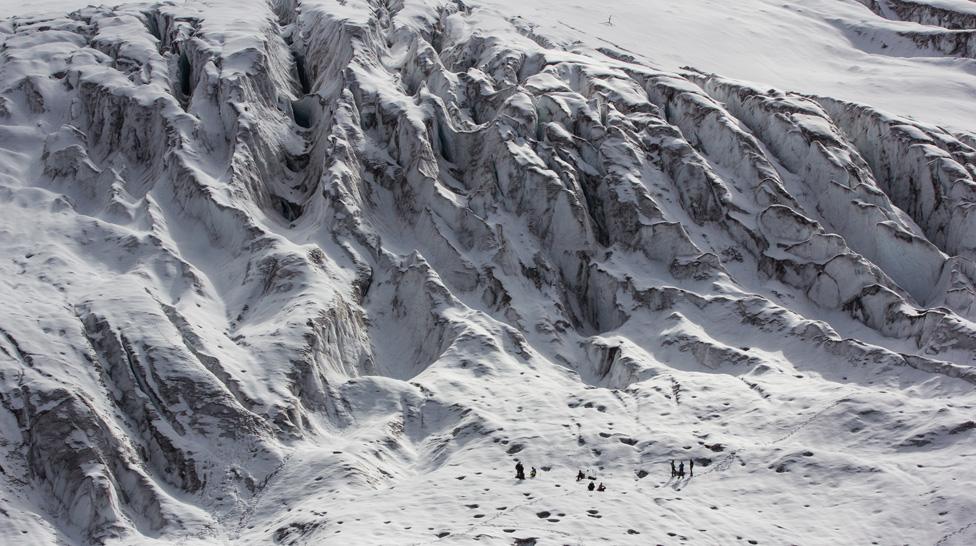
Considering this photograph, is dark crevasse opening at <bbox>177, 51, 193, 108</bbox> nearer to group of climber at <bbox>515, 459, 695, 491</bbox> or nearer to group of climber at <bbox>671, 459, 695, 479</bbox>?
group of climber at <bbox>515, 459, 695, 491</bbox>

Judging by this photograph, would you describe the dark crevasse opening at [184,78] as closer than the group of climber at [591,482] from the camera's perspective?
No

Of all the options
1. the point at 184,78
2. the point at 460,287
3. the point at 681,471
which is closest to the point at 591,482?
the point at 681,471

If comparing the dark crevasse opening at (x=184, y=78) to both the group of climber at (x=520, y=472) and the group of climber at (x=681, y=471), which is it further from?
the group of climber at (x=681, y=471)

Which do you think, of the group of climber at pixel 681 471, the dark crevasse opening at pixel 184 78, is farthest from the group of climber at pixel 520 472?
the dark crevasse opening at pixel 184 78

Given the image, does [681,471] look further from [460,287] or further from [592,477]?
[460,287]

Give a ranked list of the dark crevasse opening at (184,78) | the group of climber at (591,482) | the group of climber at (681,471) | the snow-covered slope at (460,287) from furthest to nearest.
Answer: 1. the dark crevasse opening at (184,78)
2. the group of climber at (681,471)
3. the snow-covered slope at (460,287)
4. the group of climber at (591,482)

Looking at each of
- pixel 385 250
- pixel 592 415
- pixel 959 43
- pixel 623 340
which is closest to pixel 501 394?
pixel 592 415

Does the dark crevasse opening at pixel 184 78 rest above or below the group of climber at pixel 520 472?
above

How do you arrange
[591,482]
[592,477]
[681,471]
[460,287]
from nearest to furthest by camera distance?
1. [591,482]
2. [681,471]
3. [592,477]
4. [460,287]
